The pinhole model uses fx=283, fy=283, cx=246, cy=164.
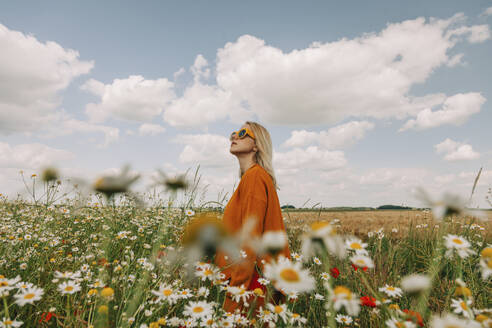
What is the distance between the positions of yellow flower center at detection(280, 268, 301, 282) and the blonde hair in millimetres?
2686

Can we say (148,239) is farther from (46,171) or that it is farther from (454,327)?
(454,327)

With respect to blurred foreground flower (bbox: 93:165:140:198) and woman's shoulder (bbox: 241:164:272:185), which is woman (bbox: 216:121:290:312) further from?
blurred foreground flower (bbox: 93:165:140:198)

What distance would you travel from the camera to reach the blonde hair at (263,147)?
3.65 metres

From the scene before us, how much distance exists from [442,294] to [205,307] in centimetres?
314

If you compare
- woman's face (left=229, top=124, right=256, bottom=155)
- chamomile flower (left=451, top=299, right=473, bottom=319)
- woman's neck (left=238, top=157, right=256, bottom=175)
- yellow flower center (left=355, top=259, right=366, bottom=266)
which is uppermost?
woman's face (left=229, top=124, right=256, bottom=155)

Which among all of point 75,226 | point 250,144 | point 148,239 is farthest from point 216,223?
point 75,226

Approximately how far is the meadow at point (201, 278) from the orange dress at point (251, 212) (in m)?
0.20

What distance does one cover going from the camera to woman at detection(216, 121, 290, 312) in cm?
261

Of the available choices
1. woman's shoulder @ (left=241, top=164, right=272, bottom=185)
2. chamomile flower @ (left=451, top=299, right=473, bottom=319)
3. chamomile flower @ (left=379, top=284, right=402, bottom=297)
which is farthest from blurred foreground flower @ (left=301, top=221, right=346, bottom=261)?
woman's shoulder @ (left=241, top=164, right=272, bottom=185)

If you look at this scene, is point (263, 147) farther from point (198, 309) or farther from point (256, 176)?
point (198, 309)

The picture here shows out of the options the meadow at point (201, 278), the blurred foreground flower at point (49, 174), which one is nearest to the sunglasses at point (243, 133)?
the meadow at point (201, 278)

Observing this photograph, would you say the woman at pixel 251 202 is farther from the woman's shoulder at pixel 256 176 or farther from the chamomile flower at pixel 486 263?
the chamomile flower at pixel 486 263

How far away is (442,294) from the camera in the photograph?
3.29 meters

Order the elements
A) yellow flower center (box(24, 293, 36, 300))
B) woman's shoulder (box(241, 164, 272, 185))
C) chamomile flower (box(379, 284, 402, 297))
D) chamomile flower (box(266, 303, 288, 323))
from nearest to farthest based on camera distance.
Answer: yellow flower center (box(24, 293, 36, 300)) < chamomile flower (box(266, 303, 288, 323)) < chamomile flower (box(379, 284, 402, 297)) < woman's shoulder (box(241, 164, 272, 185))
